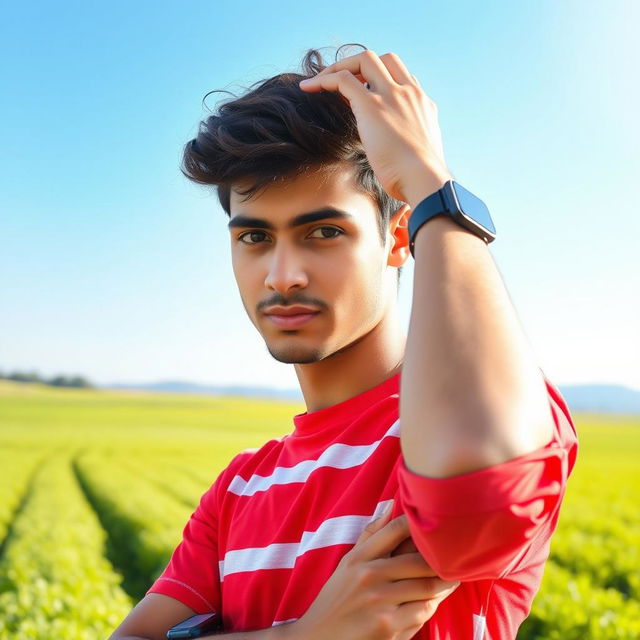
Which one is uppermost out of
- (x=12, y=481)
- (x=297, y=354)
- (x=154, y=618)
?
(x=297, y=354)

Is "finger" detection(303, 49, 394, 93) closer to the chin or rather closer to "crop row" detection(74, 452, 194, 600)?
the chin

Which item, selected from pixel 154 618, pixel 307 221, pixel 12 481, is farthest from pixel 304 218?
pixel 12 481

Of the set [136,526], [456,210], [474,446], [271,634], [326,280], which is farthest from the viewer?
[136,526]

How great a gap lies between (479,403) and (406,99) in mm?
618

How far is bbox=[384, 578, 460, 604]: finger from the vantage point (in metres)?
1.25

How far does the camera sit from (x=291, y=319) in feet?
5.03

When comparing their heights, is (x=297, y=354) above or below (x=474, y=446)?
above

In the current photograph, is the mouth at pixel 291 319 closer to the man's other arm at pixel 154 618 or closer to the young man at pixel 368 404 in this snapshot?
the young man at pixel 368 404

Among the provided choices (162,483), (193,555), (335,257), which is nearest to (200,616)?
(193,555)

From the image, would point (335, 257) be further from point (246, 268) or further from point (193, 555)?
point (193, 555)

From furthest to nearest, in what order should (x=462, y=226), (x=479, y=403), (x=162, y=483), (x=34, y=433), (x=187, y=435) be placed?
(x=187, y=435)
(x=34, y=433)
(x=162, y=483)
(x=462, y=226)
(x=479, y=403)

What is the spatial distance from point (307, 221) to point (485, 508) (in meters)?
0.75

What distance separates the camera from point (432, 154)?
129 cm

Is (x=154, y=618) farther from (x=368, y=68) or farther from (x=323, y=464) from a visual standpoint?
(x=368, y=68)
